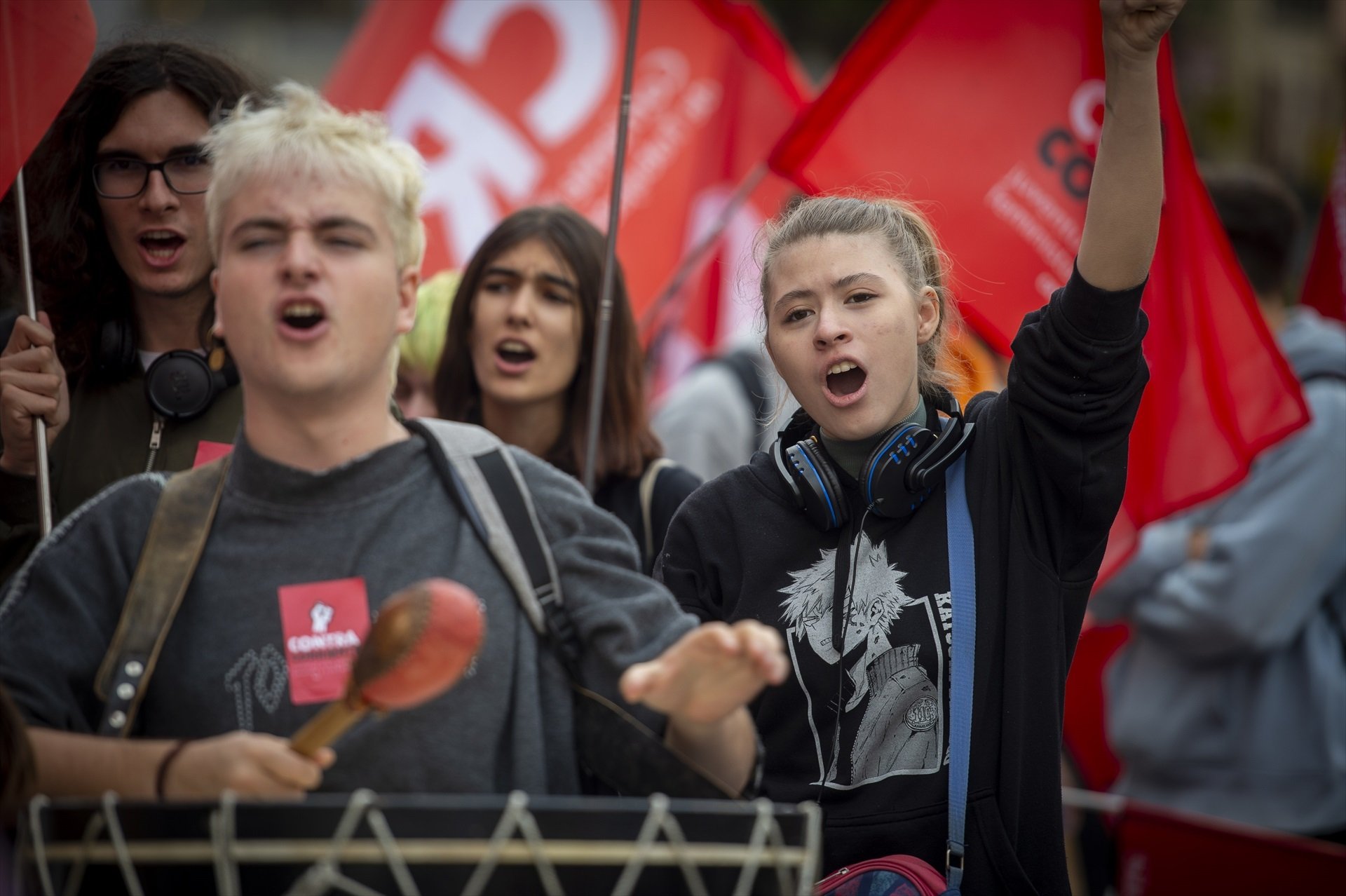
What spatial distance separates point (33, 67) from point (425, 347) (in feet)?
7.01

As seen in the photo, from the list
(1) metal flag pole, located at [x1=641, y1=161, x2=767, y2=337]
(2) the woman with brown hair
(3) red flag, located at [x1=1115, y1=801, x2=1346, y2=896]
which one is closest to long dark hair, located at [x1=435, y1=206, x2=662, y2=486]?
(2) the woman with brown hair

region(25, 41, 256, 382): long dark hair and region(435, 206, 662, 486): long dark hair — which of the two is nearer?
region(25, 41, 256, 382): long dark hair

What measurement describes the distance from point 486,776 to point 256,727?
358 millimetres

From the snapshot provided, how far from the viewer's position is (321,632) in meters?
2.28

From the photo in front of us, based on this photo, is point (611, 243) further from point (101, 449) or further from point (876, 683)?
point (876, 683)

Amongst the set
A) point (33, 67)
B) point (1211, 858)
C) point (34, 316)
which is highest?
point (33, 67)

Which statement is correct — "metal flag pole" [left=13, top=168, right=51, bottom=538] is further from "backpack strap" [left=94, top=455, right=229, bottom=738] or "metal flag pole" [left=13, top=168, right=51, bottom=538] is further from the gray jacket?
the gray jacket

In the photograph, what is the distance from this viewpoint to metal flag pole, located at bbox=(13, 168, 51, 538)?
2.95m

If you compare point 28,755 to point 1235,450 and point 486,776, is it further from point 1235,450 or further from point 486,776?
point 1235,450

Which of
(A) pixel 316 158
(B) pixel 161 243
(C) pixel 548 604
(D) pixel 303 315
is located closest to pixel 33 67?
(B) pixel 161 243

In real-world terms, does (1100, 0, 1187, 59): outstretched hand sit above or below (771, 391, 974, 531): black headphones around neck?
above

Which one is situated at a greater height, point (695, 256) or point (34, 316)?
point (695, 256)

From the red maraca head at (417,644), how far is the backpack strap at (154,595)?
474 millimetres

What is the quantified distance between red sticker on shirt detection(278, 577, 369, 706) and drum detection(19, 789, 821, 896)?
34 cm
